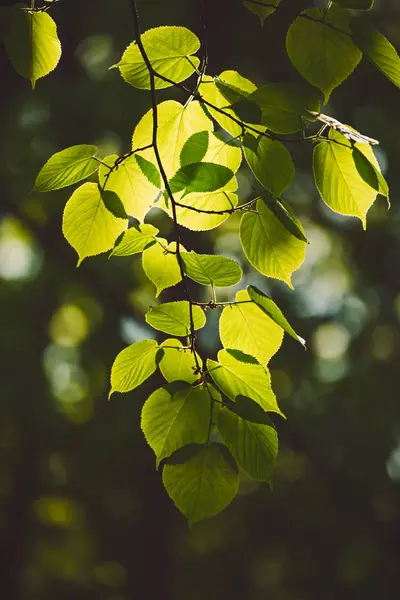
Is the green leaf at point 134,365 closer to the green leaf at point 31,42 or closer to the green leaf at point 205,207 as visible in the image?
the green leaf at point 205,207

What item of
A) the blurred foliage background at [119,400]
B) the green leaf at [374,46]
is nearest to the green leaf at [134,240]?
the green leaf at [374,46]

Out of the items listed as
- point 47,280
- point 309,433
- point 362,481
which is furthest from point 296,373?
point 47,280

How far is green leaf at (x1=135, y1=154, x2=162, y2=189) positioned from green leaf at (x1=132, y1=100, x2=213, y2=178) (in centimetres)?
3

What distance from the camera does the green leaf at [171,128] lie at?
0.61 metres

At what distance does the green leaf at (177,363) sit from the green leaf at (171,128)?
175 mm

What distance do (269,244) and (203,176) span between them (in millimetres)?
98

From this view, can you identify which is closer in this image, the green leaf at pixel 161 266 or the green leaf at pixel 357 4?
the green leaf at pixel 357 4

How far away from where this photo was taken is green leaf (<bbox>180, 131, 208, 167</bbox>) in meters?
0.57

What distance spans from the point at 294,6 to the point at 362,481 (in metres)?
2.70

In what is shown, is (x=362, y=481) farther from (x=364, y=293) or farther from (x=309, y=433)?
(x=364, y=293)

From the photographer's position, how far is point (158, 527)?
3.77 metres

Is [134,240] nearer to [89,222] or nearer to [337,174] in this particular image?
[89,222]

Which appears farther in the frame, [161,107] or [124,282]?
A: [124,282]

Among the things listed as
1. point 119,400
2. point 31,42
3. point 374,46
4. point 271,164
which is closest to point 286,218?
point 271,164
